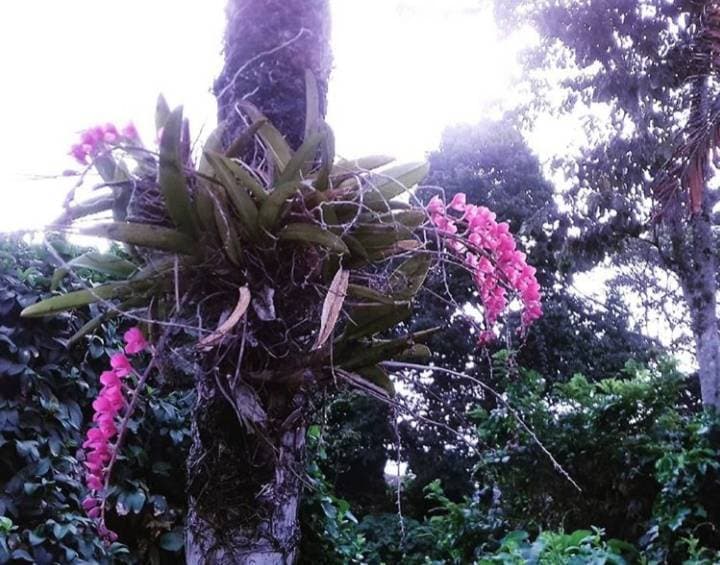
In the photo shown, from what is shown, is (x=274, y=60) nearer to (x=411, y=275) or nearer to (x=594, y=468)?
(x=411, y=275)

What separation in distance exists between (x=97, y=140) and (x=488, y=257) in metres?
0.71

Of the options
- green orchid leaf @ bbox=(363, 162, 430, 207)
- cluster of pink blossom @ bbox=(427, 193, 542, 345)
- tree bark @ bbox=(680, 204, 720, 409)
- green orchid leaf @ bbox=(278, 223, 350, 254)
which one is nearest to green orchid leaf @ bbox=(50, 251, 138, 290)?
green orchid leaf @ bbox=(278, 223, 350, 254)

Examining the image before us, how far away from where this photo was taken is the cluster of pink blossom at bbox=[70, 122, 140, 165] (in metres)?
1.10

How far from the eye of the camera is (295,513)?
108 centimetres

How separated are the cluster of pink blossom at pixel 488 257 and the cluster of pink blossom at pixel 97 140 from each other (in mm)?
551

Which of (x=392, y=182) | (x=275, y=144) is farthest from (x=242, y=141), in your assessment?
(x=392, y=182)

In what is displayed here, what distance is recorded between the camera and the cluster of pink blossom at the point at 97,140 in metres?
1.10

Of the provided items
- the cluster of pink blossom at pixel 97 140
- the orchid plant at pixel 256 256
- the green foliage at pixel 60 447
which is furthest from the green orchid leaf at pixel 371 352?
the green foliage at pixel 60 447

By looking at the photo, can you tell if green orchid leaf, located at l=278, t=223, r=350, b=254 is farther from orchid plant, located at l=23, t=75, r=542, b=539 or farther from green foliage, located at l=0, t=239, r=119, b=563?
green foliage, located at l=0, t=239, r=119, b=563

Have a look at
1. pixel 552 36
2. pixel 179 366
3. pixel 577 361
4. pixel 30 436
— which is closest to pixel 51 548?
pixel 30 436

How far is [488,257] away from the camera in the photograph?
4.07 feet

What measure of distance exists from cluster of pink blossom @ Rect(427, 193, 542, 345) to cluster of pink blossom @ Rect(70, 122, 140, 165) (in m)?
0.55

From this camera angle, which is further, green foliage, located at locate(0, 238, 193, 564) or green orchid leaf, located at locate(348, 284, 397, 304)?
green foliage, located at locate(0, 238, 193, 564)

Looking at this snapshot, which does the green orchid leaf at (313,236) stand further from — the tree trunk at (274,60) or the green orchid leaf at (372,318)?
the tree trunk at (274,60)
